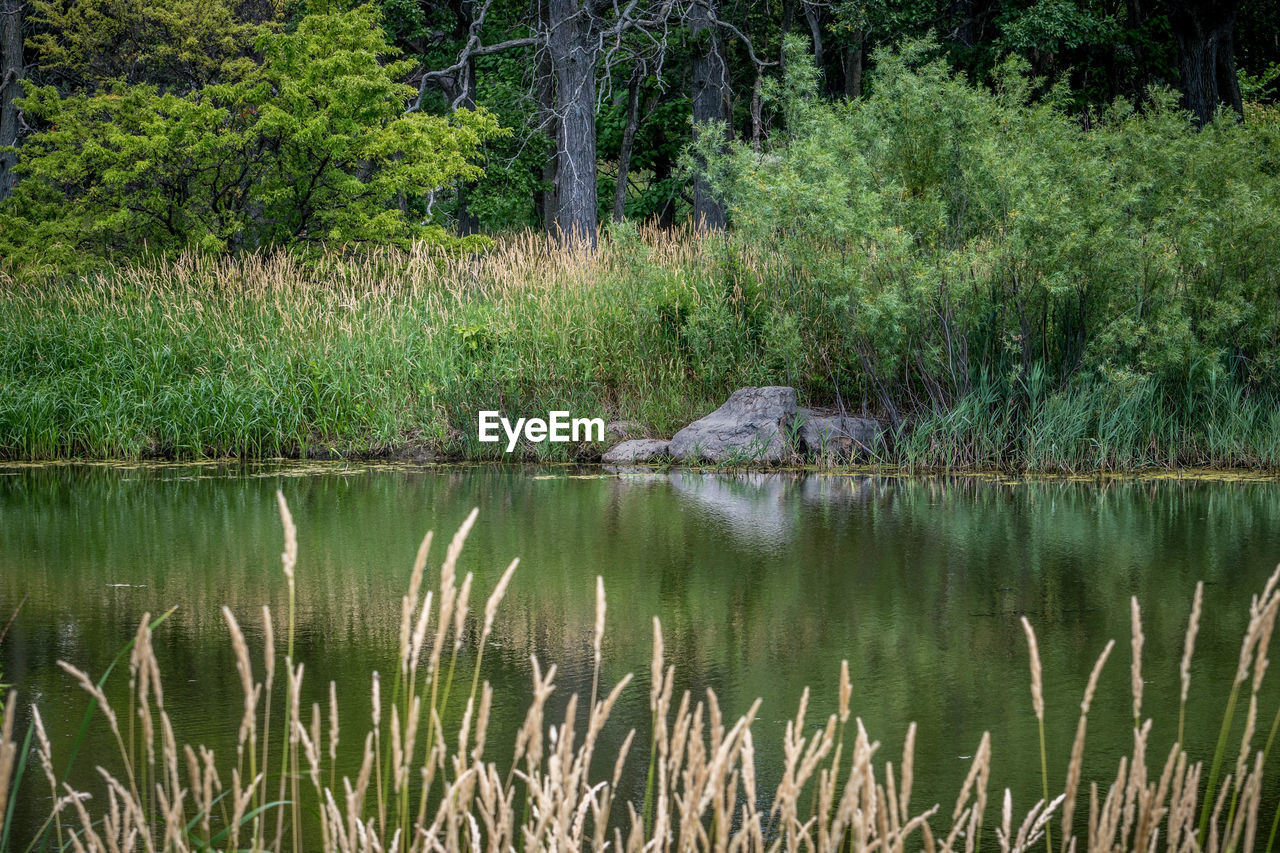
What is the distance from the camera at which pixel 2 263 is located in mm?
16750

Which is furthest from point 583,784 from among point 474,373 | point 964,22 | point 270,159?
point 964,22

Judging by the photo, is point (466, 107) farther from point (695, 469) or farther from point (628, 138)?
point (695, 469)

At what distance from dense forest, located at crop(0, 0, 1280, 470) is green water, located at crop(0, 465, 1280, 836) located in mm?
1348

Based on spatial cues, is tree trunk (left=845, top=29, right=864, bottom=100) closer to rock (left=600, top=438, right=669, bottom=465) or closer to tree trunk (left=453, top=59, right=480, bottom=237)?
tree trunk (left=453, top=59, right=480, bottom=237)

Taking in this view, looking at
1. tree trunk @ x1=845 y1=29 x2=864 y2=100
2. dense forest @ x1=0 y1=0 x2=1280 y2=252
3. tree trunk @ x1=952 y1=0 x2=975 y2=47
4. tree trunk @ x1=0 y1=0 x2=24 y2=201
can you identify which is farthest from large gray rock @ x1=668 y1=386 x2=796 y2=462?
tree trunk @ x1=0 y1=0 x2=24 y2=201

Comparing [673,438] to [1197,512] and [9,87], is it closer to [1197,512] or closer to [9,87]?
[1197,512]

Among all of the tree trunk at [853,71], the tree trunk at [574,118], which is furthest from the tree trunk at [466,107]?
the tree trunk at [853,71]

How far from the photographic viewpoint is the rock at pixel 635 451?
11836mm

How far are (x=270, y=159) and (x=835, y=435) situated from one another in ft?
27.2

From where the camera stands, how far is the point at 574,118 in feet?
61.0

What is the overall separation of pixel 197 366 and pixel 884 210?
6.64m

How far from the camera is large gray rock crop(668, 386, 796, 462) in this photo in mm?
11359

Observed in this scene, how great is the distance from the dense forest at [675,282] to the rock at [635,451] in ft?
0.99

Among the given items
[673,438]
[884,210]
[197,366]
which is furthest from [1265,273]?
[197,366]
